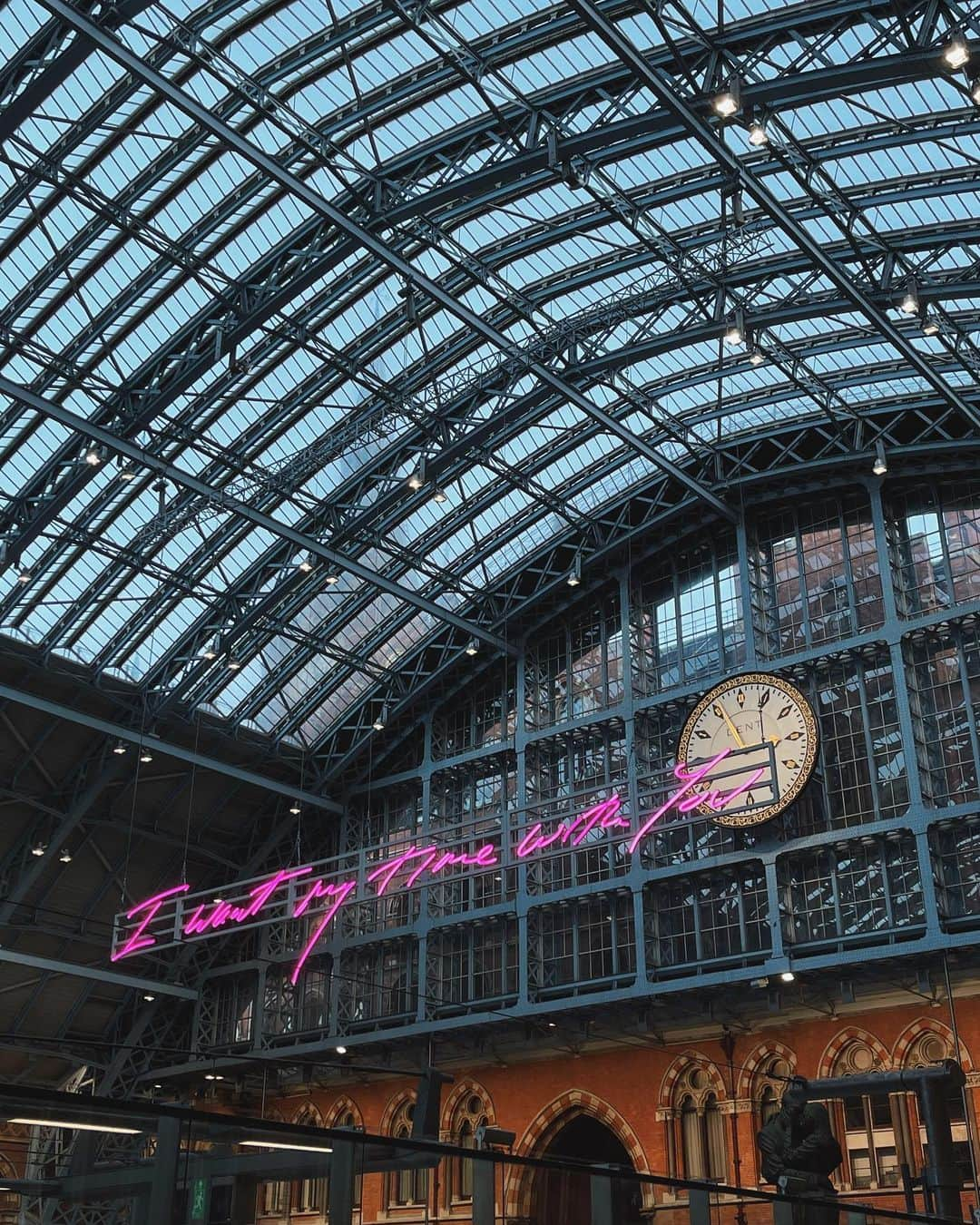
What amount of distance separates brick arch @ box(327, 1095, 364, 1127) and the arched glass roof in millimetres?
13027

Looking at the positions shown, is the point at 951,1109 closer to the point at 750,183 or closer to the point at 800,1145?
the point at 800,1145

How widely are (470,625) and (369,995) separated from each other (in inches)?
458

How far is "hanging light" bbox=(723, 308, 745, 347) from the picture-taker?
29188 mm

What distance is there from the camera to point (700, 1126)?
3497cm

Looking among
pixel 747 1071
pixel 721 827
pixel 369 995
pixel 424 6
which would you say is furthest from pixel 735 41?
pixel 369 995

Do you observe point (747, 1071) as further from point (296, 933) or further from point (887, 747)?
point (296, 933)

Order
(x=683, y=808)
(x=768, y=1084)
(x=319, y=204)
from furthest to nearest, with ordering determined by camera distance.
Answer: (x=768, y=1084)
(x=683, y=808)
(x=319, y=204)

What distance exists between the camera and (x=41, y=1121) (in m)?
7.55

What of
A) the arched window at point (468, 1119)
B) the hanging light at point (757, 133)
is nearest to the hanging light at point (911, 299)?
the hanging light at point (757, 133)

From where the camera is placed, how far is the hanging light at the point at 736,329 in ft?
95.8

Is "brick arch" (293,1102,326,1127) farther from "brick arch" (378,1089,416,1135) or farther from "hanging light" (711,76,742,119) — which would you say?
"hanging light" (711,76,742,119)

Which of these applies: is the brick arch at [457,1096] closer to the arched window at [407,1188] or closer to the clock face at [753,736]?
the clock face at [753,736]

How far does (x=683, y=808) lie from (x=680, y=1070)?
922 cm

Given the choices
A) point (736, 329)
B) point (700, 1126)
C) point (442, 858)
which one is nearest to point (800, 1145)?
point (442, 858)
